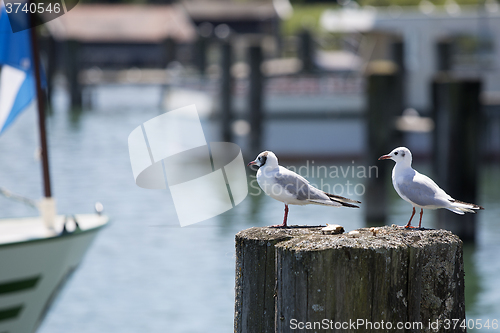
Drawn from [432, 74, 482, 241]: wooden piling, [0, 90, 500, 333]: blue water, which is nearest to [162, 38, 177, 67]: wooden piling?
[0, 90, 500, 333]: blue water

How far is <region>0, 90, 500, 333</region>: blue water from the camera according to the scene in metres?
9.78

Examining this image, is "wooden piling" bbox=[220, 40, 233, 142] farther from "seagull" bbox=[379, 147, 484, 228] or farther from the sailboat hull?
"seagull" bbox=[379, 147, 484, 228]

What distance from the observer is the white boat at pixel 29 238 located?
749 cm

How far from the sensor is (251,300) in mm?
2980

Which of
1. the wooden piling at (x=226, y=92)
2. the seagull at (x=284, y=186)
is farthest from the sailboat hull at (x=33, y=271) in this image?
the wooden piling at (x=226, y=92)

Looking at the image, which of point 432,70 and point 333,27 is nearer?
point 432,70

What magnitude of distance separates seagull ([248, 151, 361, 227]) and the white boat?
4.85m

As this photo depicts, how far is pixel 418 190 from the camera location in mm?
3135

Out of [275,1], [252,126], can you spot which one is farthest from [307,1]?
[252,126]

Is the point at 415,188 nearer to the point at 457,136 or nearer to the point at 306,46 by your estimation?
the point at 457,136

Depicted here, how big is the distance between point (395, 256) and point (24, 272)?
585 centimetres

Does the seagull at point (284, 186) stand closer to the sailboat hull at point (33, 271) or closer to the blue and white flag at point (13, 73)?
the sailboat hull at point (33, 271)

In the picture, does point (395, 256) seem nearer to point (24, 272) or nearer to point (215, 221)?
A: point (24, 272)

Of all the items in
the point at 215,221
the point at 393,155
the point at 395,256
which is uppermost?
the point at 393,155
